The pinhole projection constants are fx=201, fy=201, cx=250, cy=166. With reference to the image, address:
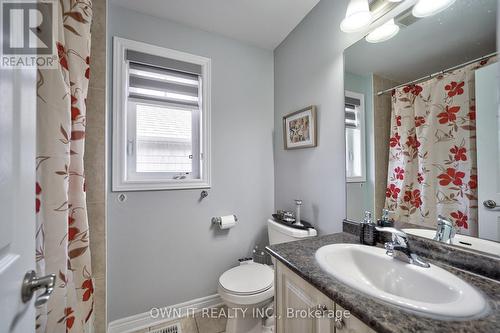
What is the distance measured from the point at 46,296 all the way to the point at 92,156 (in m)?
0.96

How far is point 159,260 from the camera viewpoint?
158cm

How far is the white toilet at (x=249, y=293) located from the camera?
127 centimetres

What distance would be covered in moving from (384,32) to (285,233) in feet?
4.49

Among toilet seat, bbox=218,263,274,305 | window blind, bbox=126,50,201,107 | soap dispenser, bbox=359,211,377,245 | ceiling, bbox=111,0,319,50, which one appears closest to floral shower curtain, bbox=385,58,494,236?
soap dispenser, bbox=359,211,377,245

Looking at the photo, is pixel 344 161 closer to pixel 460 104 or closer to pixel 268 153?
pixel 460 104

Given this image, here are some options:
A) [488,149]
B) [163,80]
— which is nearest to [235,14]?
[163,80]

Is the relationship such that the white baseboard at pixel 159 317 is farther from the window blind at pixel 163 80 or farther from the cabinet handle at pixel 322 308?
the window blind at pixel 163 80

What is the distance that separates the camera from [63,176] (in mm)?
822

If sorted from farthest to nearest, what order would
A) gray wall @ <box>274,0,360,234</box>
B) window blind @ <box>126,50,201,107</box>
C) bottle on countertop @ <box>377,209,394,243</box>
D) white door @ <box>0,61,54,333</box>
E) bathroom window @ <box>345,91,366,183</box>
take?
window blind @ <box>126,50,201,107</box> < gray wall @ <box>274,0,360,234</box> < bathroom window @ <box>345,91,366,183</box> < bottle on countertop @ <box>377,209,394,243</box> < white door @ <box>0,61,54,333</box>

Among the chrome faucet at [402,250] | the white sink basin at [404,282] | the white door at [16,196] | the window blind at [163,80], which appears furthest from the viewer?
the window blind at [163,80]

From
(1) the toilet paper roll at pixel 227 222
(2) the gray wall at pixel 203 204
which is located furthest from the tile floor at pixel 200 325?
(1) the toilet paper roll at pixel 227 222

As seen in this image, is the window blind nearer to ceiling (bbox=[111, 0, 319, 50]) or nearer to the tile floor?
ceiling (bbox=[111, 0, 319, 50])

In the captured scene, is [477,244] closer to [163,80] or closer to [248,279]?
[248,279]

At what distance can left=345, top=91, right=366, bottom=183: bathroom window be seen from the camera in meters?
1.21
